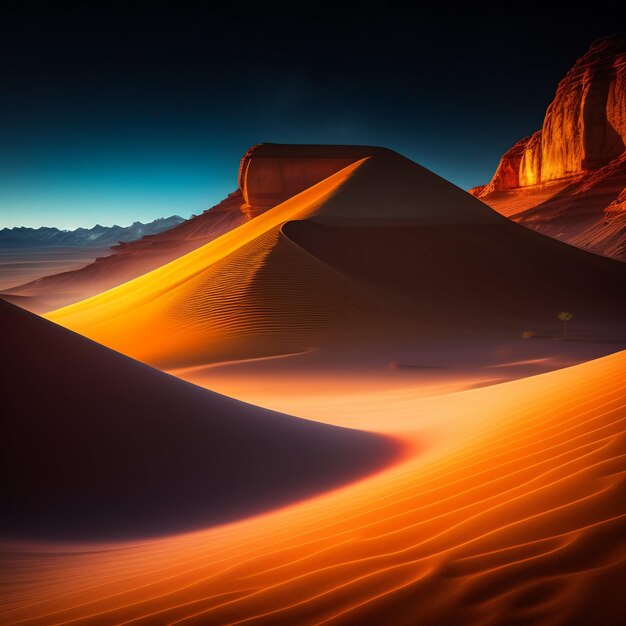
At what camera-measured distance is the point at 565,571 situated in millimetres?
1571

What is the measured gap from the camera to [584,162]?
196 ft

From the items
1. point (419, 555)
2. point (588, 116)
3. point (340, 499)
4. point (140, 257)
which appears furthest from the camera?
point (140, 257)

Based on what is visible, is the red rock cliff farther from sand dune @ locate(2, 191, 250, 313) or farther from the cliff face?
sand dune @ locate(2, 191, 250, 313)

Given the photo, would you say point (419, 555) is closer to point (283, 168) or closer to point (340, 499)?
point (340, 499)

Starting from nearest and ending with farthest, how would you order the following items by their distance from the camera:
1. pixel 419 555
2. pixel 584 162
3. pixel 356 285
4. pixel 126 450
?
pixel 419 555
pixel 126 450
pixel 356 285
pixel 584 162

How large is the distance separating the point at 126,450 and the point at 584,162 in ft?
222

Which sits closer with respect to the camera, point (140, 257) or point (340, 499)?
point (340, 499)

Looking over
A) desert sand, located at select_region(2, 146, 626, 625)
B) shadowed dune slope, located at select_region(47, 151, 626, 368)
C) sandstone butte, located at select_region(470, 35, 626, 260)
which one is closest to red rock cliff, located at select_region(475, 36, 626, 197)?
sandstone butte, located at select_region(470, 35, 626, 260)

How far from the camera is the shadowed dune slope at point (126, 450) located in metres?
3.80

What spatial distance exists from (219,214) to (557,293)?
2223 inches

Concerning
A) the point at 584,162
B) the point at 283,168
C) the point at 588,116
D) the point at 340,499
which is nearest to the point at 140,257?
the point at 283,168

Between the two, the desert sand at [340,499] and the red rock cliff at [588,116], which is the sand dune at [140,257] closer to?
the red rock cliff at [588,116]

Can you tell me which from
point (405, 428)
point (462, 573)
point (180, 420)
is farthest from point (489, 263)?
point (462, 573)

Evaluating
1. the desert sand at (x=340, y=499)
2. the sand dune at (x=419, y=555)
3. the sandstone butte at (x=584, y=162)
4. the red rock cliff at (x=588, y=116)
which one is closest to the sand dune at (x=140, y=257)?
the sandstone butte at (x=584, y=162)
